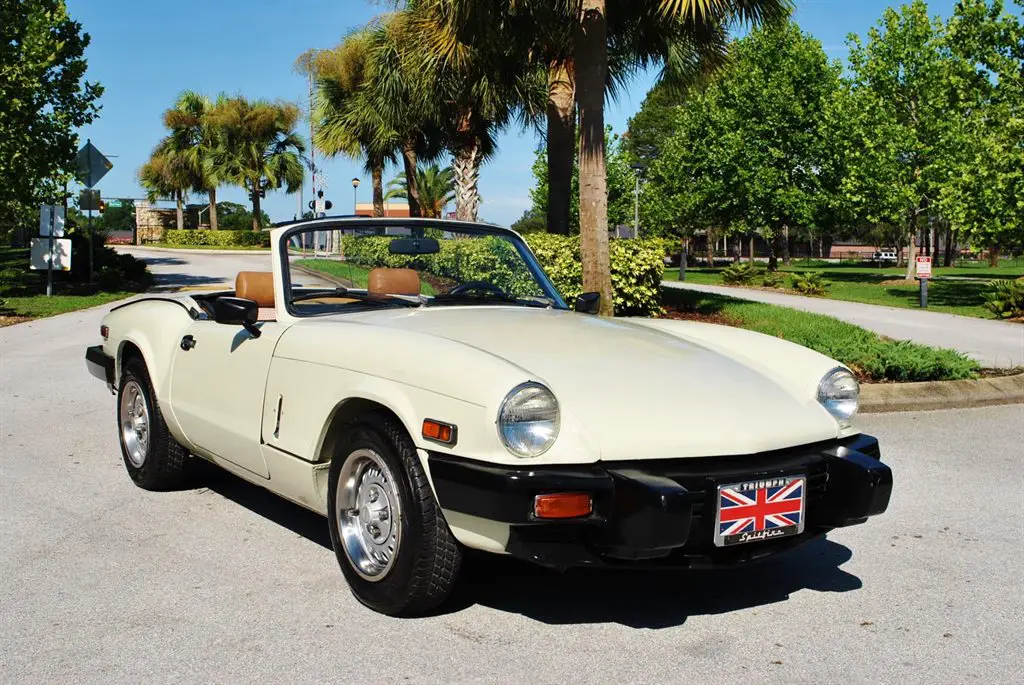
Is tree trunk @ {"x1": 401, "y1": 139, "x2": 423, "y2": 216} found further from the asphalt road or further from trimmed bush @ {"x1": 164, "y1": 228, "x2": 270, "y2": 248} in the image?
trimmed bush @ {"x1": 164, "y1": 228, "x2": 270, "y2": 248}

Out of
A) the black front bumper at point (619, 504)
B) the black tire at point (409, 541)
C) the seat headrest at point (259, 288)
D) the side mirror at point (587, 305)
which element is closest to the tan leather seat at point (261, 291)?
the seat headrest at point (259, 288)

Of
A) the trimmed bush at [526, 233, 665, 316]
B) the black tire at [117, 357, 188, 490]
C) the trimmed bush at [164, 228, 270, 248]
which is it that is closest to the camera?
the black tire at [117, 357, 188, 490]

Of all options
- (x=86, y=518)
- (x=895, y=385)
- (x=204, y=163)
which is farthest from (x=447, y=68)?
(x=204, y=163)

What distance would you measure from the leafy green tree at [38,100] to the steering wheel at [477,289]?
56.7 feet

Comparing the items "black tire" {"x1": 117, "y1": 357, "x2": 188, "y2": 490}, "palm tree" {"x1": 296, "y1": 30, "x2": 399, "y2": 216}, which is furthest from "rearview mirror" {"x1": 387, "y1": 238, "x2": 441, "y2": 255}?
"palm tree" {"x1": 296, "y1": 30, "x2": 399, "y2": 216}

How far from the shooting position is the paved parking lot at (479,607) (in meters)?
3.14

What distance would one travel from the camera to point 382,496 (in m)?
3.57

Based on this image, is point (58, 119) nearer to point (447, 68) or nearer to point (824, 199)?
point (447, 68)

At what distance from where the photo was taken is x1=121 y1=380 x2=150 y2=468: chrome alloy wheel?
542 cm

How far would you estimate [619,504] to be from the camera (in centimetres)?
311

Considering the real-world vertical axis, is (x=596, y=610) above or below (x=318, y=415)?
below

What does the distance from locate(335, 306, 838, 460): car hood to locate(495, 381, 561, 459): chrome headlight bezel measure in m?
0.05

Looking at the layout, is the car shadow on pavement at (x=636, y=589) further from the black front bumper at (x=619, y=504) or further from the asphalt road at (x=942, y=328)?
the asphalt road at (x=942, y=328)

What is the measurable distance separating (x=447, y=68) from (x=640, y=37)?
3075 millimetres
